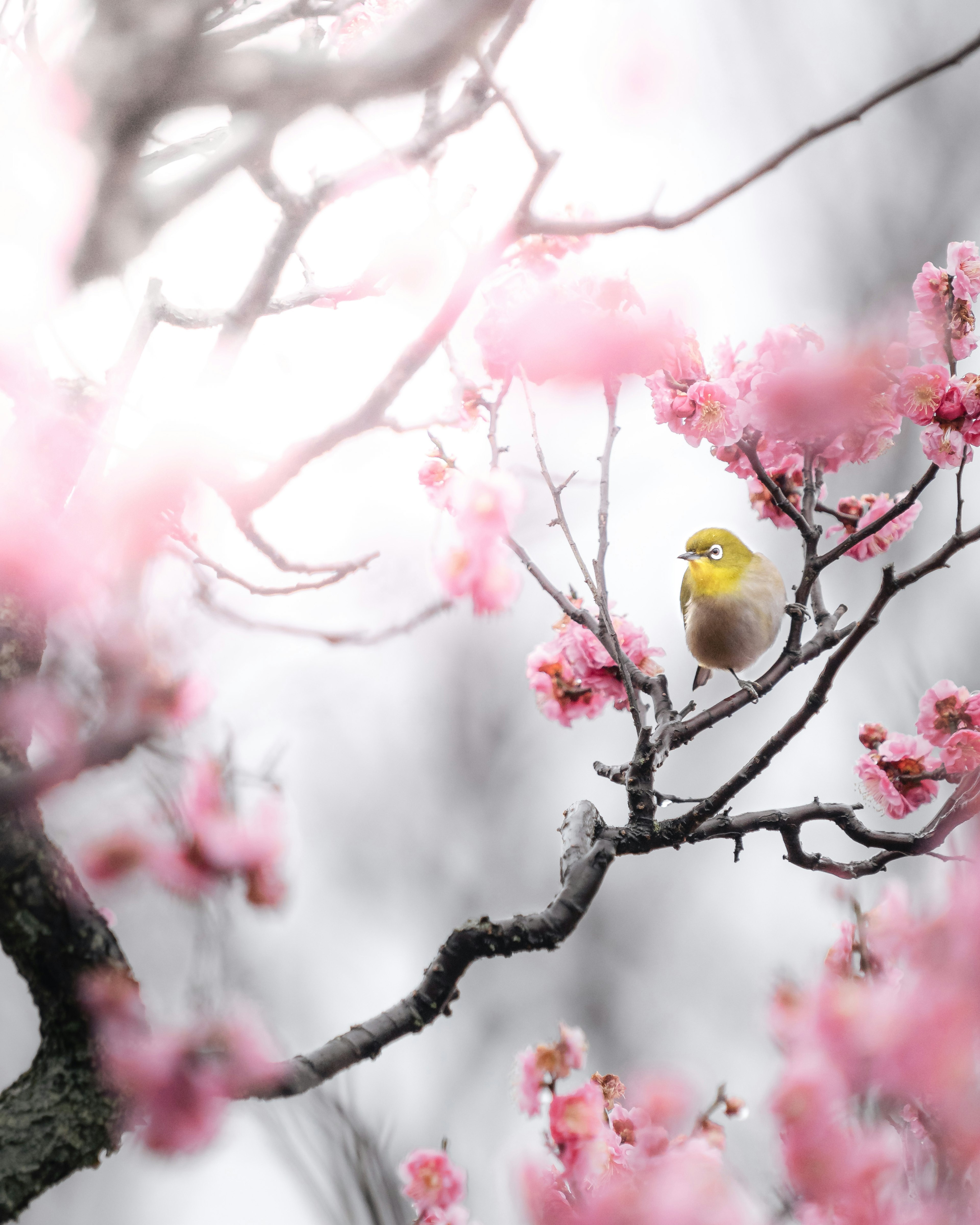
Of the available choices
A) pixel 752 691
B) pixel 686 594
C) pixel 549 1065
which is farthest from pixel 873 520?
pixel 549 1065

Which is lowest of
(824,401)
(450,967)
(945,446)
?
(450,967)

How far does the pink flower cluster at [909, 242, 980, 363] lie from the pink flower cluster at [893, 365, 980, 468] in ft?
0.14

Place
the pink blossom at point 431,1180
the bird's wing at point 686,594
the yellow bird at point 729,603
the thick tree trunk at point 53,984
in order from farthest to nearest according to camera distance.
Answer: the bird's wing at point 686,594 → the yellow bird at point 729,603 → the pink blossom at point 431,1180 → the thick tree trunk at point 53,984

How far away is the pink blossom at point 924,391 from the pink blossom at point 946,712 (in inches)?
18.4

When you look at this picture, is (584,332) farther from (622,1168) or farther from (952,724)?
(622,1168)

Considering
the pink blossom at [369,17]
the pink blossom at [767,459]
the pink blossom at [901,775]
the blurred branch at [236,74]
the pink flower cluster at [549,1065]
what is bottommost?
the pink flower cluster at [549,1065]

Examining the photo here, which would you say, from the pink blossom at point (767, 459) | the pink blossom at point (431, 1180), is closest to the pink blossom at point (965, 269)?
the pink blossom at point (767, 459)

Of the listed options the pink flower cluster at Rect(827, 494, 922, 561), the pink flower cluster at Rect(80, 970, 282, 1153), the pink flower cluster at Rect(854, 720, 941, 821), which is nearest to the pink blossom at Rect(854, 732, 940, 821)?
the pink flower cluster at Rect(854, 720, 941, 821)

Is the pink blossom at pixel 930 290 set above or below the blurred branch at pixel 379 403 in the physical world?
below

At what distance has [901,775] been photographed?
152 cm

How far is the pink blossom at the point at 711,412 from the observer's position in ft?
4.69

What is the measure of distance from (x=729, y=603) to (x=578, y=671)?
64 centimetres

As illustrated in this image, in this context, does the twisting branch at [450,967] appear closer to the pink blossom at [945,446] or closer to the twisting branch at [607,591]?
the twisting branch at [607,591]

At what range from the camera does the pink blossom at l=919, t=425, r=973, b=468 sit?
51.9 inches
